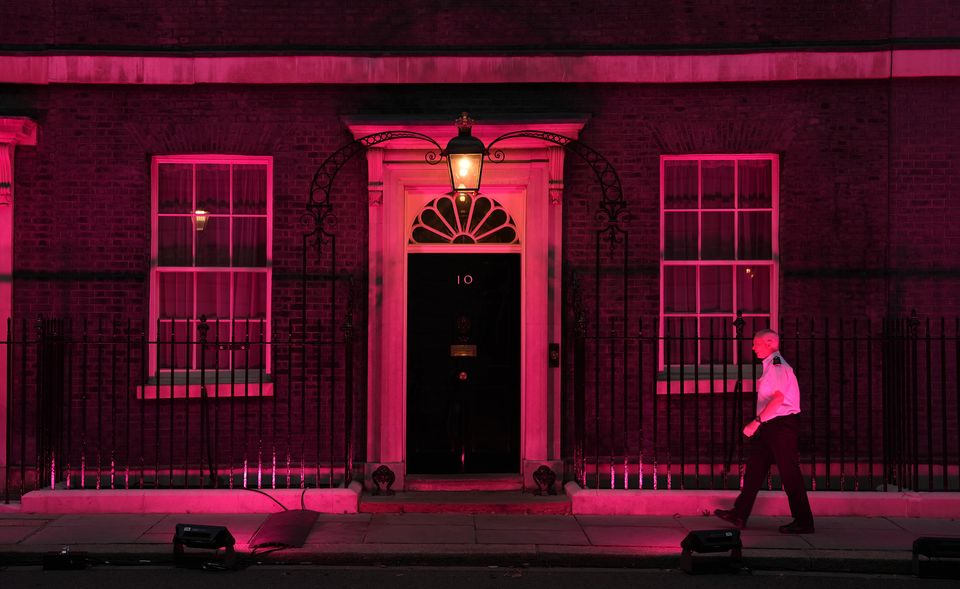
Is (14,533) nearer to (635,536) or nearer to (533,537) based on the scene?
(533,537)

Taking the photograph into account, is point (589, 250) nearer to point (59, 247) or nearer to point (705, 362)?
point (705, 362)

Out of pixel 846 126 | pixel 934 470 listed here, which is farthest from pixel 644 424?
pixel 846 126

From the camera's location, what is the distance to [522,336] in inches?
402

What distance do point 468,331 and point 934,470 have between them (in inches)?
191

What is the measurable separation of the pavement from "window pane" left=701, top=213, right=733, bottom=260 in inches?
113

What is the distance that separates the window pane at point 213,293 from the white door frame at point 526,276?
1557 millimetres

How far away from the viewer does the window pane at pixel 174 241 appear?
410 inches

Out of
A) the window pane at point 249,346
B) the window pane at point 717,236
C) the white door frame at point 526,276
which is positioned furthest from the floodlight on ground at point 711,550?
the window pane at point 249,346

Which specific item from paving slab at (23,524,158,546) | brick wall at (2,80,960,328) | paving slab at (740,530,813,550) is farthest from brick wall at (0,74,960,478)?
paving slab at (740,530,813,550)

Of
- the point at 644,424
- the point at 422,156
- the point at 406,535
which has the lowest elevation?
the point at 406,535

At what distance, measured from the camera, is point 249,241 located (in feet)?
34.3

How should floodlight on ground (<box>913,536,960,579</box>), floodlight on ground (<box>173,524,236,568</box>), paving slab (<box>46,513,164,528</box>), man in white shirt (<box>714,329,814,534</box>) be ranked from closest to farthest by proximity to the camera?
1. floodlight on ground (<box>913,536,960,579</box>)
2. floodlight on ground (<box>173,524,236,568</box>)
3. man in white shirt (<box>714,329,814,534</box>)
4. paving slab (<box>46,513,164,528</box>)

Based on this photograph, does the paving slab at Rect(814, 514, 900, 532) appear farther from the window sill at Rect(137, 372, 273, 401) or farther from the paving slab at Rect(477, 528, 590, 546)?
the window sill at Rect(137, 372, 273, 401)

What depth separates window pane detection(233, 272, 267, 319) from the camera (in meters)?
10.4
